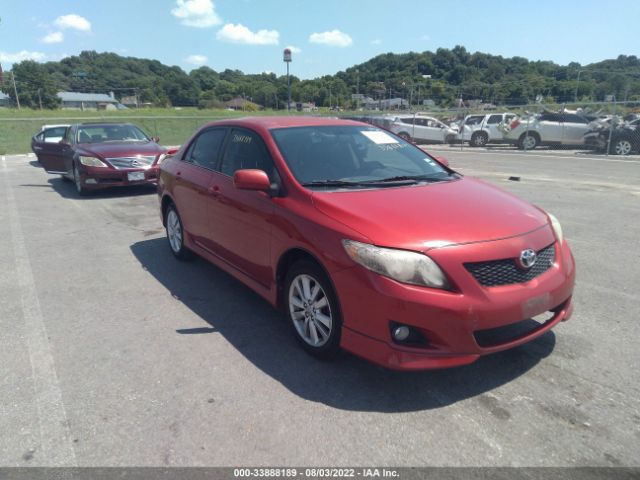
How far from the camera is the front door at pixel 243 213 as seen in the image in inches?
148

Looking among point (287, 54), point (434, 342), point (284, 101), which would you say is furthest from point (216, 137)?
point (284, 101)

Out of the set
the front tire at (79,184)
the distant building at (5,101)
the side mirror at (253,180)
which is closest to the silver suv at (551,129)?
the front tire at (79,184)

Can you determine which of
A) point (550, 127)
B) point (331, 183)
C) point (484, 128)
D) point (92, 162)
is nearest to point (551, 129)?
point (550, 127)

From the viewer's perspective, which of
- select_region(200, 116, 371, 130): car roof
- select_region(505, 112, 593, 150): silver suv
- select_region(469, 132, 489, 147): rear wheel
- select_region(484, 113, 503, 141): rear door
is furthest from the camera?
select_region(469, 132, 489, 147): rear wheel

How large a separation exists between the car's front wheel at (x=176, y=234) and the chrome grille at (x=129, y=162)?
4586 mm

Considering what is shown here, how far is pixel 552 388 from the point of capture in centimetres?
299

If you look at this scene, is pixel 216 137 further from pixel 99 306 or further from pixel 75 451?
pixel 75 451

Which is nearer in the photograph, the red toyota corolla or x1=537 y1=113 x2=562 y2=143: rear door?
the red toyota corolla

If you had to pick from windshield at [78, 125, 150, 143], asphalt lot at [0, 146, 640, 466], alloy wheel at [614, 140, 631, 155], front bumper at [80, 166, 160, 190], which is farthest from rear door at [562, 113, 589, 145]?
front bumper at [80, 166, 160, 190]

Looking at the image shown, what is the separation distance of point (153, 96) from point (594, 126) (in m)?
97.6

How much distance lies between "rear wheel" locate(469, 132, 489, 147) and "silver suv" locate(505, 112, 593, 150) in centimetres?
204

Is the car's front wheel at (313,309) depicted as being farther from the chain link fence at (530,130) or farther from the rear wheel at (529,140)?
the rear wheel at (529,140)

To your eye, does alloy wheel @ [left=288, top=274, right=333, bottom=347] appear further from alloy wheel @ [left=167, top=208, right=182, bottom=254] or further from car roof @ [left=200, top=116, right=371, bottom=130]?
alloy wheel @ [left=167, top=208, right=182, bottom=254]

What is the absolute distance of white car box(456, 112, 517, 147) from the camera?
23.0 meters
